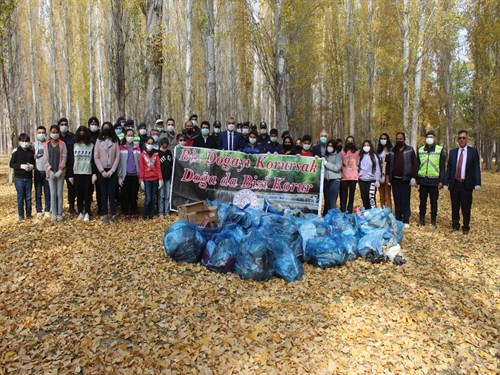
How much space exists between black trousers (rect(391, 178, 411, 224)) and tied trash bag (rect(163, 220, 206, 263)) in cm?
491

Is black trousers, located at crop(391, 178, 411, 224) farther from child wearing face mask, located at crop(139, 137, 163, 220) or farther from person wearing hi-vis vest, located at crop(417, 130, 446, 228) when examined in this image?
child wearing face mask, located at crop(139, 137, 163, 220)

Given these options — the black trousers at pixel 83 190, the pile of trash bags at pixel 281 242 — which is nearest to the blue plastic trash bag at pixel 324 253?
the pile of trash bags at pixel 281 242

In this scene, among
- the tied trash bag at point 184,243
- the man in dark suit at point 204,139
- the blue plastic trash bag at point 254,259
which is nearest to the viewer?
the blue plastic trash bag at point 254,259

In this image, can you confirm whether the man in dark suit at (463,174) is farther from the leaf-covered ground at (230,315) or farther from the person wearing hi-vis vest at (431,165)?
the leaf-covered ground at (230,315)

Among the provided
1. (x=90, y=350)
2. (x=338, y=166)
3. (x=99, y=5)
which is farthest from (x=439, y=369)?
(x=99, y=5)

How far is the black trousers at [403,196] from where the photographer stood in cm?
806

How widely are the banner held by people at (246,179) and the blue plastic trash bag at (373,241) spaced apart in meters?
1.99

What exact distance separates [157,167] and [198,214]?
1.96m

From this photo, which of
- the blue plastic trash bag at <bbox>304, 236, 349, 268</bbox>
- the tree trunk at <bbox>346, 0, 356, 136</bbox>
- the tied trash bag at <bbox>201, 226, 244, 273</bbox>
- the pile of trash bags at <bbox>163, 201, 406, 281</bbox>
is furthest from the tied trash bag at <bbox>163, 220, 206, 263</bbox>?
the tree trunk at <bbox>346, 0, 356, 136</bbox>

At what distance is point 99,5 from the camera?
25.1 metres

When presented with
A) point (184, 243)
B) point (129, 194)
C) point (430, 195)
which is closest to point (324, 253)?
point (184, 243)

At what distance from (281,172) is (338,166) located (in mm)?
1303

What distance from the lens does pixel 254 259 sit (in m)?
4.98

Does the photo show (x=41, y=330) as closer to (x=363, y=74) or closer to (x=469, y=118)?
(x=363, y=74)
